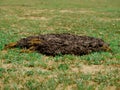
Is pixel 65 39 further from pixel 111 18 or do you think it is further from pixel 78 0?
pixel 78 0

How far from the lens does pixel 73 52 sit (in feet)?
40.2

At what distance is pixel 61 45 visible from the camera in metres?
12.5

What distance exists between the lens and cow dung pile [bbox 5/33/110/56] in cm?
1224

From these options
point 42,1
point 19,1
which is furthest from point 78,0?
point 19,1

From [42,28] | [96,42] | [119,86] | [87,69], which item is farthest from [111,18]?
[119,86]

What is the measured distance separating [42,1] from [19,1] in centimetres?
284

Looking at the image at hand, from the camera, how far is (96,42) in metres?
13.1

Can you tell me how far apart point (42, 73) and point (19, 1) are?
3027 centimetres

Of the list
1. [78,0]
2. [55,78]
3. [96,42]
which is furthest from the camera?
[78,0]

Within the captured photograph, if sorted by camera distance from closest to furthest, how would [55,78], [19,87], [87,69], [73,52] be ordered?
1. [19,87]
2. [55,78]
3. [87,69]
4. [73,52]

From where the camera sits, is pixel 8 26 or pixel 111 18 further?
pixel 111 18

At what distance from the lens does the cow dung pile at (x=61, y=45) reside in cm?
1224

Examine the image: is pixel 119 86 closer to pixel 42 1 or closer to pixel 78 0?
pixel 42 1

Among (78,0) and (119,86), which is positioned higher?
(119,86)
